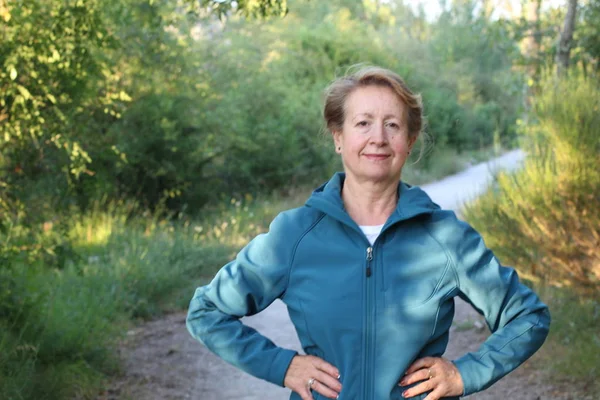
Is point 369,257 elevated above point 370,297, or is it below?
above

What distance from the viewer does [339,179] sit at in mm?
2754

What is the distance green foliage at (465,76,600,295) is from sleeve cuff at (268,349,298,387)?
4.64 meters

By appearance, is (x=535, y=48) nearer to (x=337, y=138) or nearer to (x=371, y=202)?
(x=337, y=138)

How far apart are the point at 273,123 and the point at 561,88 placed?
1160 cm

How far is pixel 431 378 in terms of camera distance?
7.94 feet

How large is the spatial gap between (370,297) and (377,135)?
511 mm

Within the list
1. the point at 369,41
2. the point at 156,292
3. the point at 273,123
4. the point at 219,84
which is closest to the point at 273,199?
the point at 273,123

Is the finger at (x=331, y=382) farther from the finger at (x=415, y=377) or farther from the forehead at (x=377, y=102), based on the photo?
the forehead at (x=377, y=102)

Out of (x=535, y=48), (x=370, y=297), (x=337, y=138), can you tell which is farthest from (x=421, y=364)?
(x=535, y=48)

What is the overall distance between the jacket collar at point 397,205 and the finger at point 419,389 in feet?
1.52

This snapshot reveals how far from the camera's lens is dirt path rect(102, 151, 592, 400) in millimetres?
6352

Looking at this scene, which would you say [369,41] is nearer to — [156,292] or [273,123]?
[273,123]

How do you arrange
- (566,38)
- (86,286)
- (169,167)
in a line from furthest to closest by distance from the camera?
(169,167) → (566,38) → (86,286)

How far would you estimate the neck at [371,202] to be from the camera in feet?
8.61
